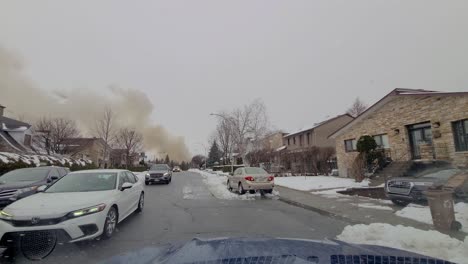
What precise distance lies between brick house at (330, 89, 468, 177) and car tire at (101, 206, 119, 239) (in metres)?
15.9

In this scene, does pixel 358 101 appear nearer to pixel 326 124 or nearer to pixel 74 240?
pixel 326 124

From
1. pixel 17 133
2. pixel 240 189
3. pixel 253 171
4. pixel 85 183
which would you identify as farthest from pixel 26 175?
pixel 17 133

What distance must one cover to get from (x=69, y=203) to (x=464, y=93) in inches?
683

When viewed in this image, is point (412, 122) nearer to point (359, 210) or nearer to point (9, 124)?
point (359, 210)

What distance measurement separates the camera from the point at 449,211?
6523 mm

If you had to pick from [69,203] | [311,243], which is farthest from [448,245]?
[69,203]

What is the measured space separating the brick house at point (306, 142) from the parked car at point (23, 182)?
2109cm

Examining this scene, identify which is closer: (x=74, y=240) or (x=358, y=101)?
(x=74, y=240)

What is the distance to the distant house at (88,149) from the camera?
4575 cm

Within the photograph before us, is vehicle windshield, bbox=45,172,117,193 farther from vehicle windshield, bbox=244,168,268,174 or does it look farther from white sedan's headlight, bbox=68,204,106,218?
vehicle windshield, bbox=244,168,268,174

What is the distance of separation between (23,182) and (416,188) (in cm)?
1319

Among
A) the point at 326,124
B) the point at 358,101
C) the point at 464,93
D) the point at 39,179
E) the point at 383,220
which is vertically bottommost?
the point at 383,220

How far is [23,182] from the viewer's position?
9.68m

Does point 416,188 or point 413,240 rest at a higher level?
point 416,188
